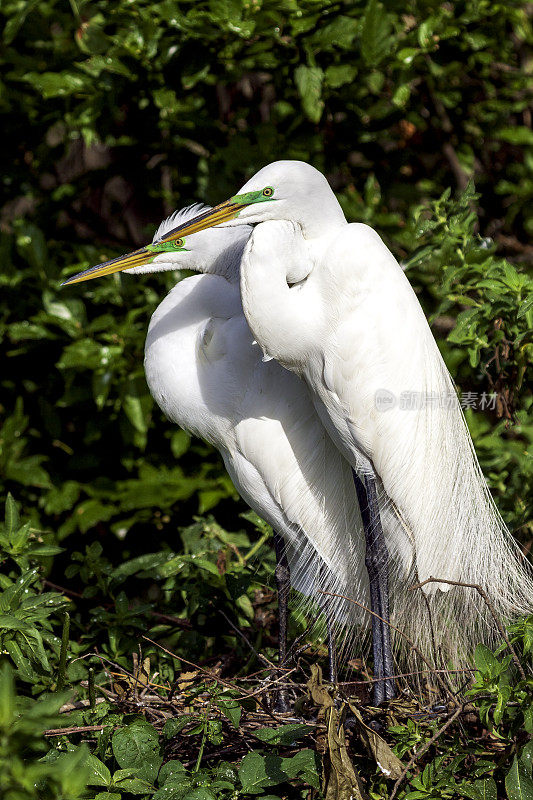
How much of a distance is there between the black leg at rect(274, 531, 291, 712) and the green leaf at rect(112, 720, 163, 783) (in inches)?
20.5

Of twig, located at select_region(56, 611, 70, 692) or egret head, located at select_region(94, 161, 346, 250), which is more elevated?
egret head, located at select_region(94, 161, 346, 250)

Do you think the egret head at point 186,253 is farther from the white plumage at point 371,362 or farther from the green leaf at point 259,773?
the green leaf at point 259,773

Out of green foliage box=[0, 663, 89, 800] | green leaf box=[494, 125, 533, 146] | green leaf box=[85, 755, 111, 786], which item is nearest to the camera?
green foliage box=[0, 663, 89, 800]

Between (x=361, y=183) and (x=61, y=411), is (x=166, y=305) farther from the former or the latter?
(x=361, y=183)

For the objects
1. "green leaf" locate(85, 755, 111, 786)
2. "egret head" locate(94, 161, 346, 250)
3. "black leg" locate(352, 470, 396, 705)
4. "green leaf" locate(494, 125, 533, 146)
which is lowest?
"black leg" locate(352, 470, 396, 705)

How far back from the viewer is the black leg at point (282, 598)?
79.9 inches

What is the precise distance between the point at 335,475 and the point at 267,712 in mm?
558

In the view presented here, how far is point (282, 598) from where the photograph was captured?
6.82ft

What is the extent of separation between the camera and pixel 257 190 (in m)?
1.63

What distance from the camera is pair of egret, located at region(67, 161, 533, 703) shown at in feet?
5.45

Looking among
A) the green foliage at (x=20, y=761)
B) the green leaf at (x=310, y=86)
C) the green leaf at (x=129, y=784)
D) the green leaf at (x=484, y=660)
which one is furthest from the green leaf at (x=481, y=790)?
the green leaf at (x=310, y=86)

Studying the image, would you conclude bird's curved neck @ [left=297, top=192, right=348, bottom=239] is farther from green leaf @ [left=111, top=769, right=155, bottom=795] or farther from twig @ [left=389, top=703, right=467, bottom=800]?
green leaf @ [left=111, top=769, right=155, bottom=795]

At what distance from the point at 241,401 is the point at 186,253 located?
13.8 inches

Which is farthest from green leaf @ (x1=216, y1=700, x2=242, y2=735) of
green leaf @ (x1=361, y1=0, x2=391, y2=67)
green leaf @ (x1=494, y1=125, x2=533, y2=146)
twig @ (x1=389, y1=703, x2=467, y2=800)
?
green leaf @ (x1=494, y1=125, x2=533, y2=146)
